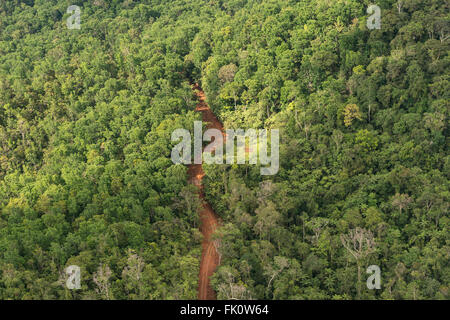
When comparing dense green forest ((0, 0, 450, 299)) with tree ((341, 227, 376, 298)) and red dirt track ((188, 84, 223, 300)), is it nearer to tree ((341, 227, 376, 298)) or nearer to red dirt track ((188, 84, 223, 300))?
tree ((341, 227, 376, 298))

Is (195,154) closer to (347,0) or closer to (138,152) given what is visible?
(138,152)

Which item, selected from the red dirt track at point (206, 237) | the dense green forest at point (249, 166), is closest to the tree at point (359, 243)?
the dense green forest at point (249, 166)

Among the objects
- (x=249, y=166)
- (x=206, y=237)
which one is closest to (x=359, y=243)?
(x=206, y=237)

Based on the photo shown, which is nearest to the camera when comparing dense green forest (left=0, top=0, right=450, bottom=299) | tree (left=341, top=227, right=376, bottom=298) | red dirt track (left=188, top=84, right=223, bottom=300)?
dense green forest (left=0, top=0, right=450, bottom=299)

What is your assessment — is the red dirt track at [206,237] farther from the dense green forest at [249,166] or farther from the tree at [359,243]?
the tree at [359,243]

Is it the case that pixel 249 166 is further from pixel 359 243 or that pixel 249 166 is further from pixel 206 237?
pixel 359 243

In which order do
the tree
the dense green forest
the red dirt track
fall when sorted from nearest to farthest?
1. the dense green forest
2. the tree
3. the red dirt track

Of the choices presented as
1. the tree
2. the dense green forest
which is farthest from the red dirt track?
the tree

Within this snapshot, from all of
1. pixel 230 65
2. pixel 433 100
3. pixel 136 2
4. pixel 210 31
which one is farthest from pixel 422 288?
pixel 136 2
